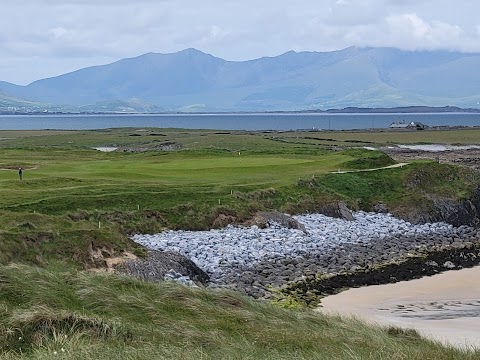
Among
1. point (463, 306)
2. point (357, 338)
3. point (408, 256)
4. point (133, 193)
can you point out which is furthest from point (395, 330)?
point (133, 193)

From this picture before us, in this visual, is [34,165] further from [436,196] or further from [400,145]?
[400,145]

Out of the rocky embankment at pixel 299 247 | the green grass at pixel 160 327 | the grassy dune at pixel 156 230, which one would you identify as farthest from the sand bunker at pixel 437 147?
the green grass at pixel 160 327

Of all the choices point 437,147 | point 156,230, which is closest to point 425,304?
point 156,230

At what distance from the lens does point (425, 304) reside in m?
27.0

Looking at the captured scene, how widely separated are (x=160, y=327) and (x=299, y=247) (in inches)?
844

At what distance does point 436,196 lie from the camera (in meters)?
49.8

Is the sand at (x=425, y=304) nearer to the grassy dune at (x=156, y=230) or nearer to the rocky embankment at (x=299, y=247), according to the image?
the rocky embankment at (x=299, y=247)

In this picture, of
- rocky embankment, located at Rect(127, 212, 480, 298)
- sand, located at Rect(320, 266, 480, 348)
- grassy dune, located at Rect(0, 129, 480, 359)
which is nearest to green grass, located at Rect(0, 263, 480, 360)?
grassy dune, located at Rect(0, 129, 480, 359)

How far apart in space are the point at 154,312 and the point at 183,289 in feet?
5.82

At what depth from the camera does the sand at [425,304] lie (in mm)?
22703

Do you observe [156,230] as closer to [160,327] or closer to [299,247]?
[299,247]

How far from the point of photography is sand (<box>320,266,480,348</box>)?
22703mm

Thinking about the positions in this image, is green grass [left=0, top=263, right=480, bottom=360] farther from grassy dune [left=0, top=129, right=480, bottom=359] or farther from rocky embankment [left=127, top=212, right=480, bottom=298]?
rocky embankment [left=127, top=212, right=480, bottom=298]

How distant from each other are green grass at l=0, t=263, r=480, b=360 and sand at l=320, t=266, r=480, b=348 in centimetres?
617
